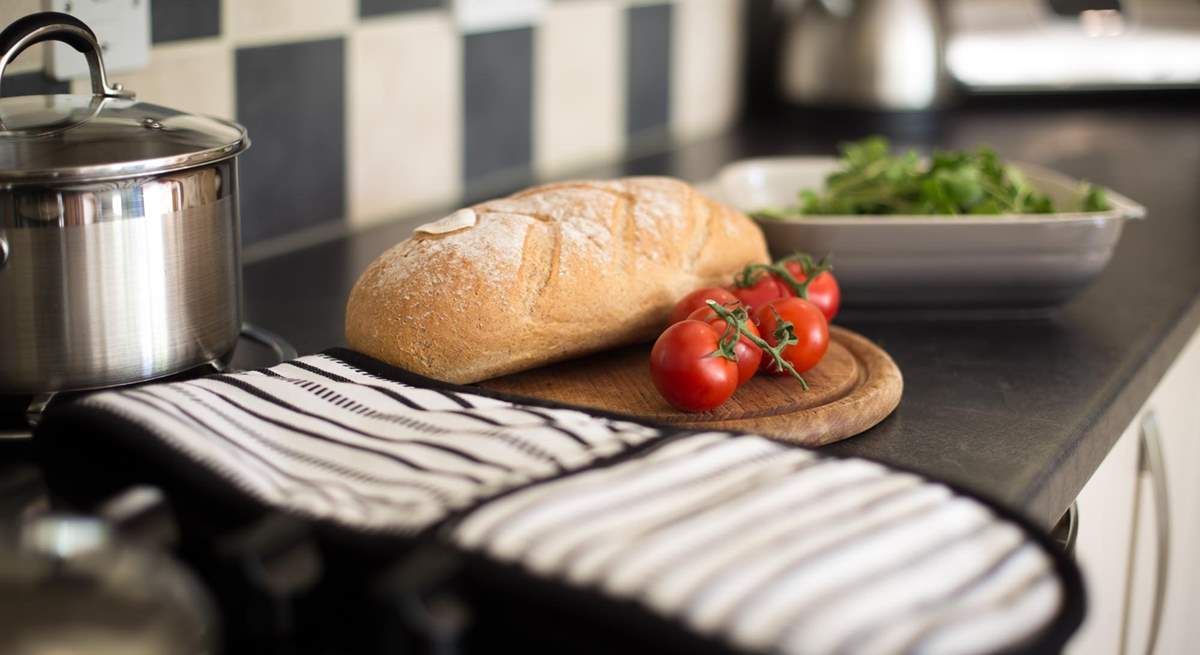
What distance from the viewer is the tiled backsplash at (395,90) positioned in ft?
3.98

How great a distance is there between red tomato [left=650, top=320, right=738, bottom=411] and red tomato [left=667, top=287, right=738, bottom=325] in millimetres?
80

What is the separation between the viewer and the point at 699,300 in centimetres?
92

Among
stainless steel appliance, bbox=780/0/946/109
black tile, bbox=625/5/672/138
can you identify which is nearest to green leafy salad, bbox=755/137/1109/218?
black tile, bbox=625/5/672/138

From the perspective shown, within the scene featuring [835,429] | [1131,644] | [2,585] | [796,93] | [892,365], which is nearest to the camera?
[2,585]

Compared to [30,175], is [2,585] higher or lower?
lower

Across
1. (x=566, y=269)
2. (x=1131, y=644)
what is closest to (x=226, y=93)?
(x=566, y=269)

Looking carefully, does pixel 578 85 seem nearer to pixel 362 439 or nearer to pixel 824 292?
pixel 824 292

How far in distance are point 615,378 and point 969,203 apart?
46 centimetres

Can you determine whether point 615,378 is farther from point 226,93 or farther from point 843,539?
point 226,93

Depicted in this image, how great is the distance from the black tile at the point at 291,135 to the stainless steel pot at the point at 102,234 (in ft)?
1.58

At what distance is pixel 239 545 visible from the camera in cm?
51

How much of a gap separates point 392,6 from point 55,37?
2.30 ft

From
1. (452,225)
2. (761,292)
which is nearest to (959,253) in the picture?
(761,292)

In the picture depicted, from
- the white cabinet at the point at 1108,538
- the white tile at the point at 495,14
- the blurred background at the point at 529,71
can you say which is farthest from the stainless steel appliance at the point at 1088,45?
the white cabinet at the point at 1108,538
